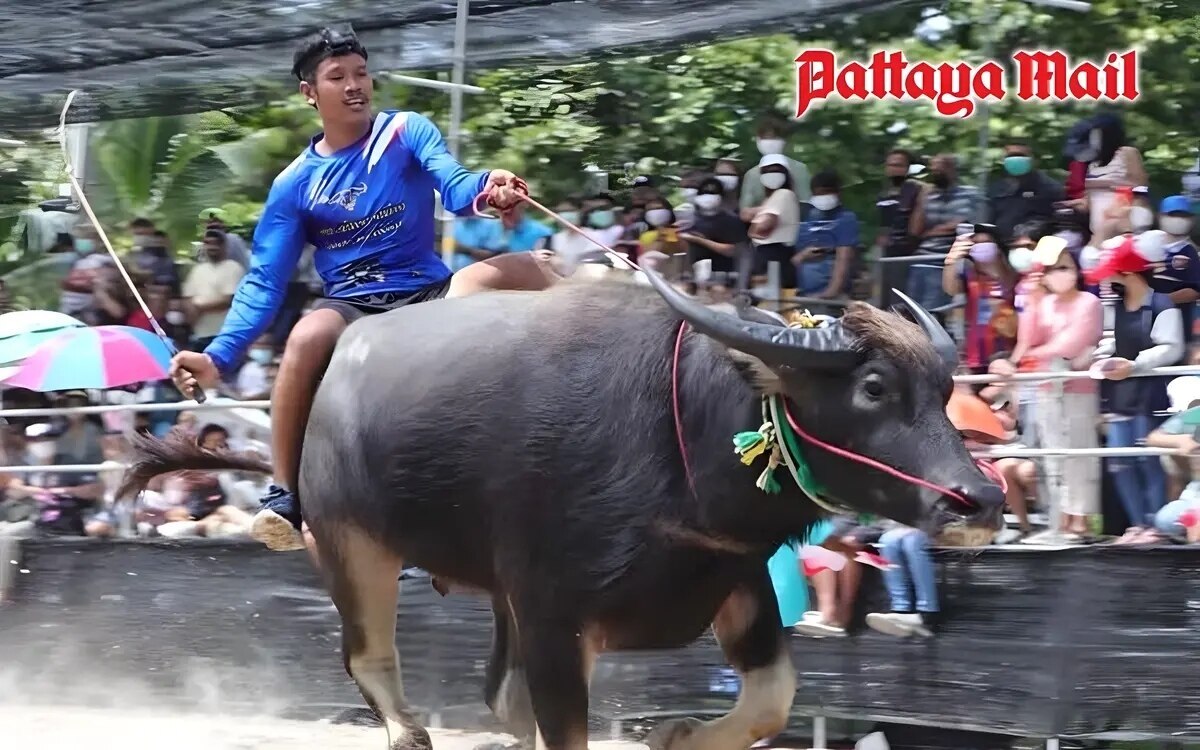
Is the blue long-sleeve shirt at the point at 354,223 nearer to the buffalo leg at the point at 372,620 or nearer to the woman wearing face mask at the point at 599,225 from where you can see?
the buffalo leg at the point at 372,620

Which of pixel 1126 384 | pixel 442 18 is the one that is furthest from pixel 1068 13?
pixel 1126 384

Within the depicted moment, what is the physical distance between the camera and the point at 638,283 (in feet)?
16.3

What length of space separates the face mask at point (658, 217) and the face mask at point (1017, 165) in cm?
177

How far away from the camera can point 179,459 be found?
20.0ft

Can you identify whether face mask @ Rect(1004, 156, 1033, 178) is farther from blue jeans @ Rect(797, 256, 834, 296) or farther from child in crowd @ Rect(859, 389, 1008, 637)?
child in crowd @ Rect(859, 389, 1008, 637)

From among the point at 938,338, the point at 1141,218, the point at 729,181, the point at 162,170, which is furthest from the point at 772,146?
the point at 162,170

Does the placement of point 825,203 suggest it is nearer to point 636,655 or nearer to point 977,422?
point 977,422

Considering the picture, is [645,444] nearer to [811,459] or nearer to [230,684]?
[811,459]

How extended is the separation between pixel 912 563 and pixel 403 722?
214 centimetres

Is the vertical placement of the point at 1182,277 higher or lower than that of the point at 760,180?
lower

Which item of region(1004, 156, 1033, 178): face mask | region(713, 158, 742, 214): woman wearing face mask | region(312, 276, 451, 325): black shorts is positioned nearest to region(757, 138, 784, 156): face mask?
region(713, 158, 742, 214): woman wearing face mask

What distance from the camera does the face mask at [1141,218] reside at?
752cm

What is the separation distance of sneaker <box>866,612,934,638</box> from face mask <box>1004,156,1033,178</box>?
3007 mm

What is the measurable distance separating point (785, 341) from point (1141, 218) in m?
3.89
